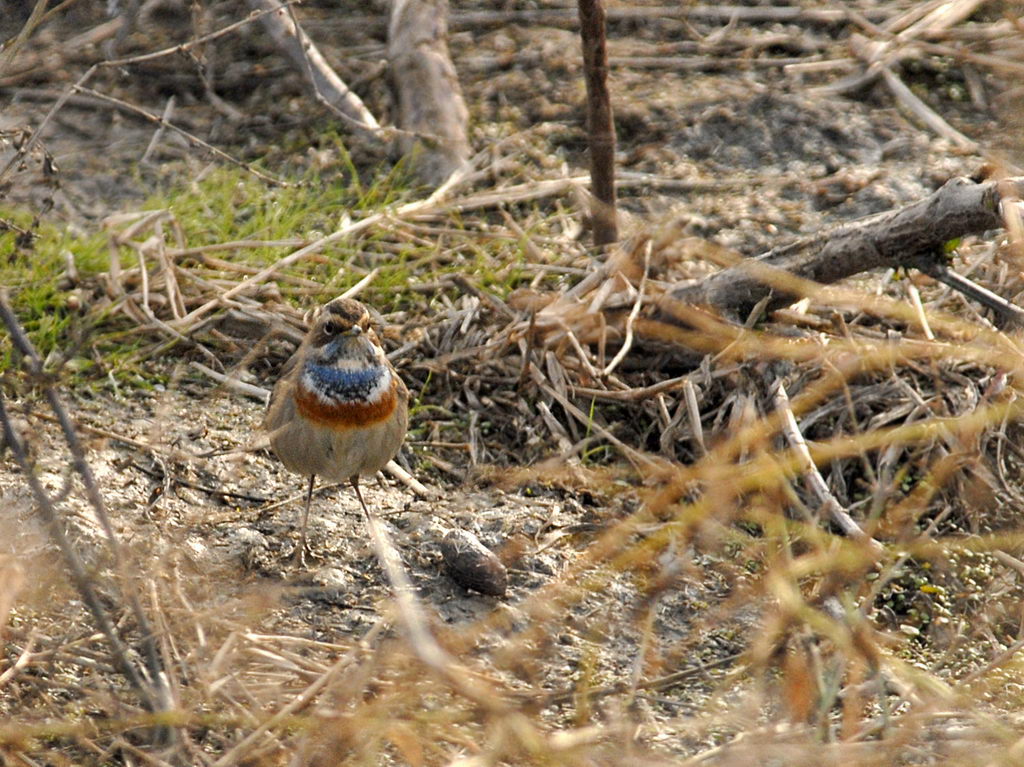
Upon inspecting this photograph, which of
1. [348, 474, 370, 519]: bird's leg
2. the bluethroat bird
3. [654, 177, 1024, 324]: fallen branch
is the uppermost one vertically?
[654, 177, 1024, 324]: fallen branch

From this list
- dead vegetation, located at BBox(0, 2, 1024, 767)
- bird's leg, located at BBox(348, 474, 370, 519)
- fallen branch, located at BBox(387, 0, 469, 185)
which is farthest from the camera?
fallen branch, located at BBox(387, 0, 469, 185)

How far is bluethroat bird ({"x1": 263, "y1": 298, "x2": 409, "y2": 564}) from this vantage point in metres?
4.52

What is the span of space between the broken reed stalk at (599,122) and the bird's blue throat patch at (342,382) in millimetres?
1688

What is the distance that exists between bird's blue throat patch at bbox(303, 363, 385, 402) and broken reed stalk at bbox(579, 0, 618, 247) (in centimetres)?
169

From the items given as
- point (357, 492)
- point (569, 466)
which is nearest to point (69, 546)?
point (357, 492)

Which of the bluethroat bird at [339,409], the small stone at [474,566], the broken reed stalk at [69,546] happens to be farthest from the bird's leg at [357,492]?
the broken reed stalk at [69,546]

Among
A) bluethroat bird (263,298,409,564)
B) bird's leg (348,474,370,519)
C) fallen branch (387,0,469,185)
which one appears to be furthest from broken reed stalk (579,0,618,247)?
bird's leg (348,474,370,519)

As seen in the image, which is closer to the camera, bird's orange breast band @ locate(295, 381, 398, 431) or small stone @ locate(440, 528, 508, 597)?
small stone @ locate(440, 528, 508, 597)

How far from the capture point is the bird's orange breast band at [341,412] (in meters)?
4.52

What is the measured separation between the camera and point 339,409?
4.53 m

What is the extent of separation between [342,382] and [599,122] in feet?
5.93

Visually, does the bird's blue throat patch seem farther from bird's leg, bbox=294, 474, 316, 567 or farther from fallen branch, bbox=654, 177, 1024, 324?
fallen branch, bbox=654, 177, 1024, 324

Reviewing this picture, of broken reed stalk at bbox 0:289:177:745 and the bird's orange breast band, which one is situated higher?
broken reed stalk at bbox 0:289:177:745

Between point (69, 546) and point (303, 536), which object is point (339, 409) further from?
point (69, 546)
